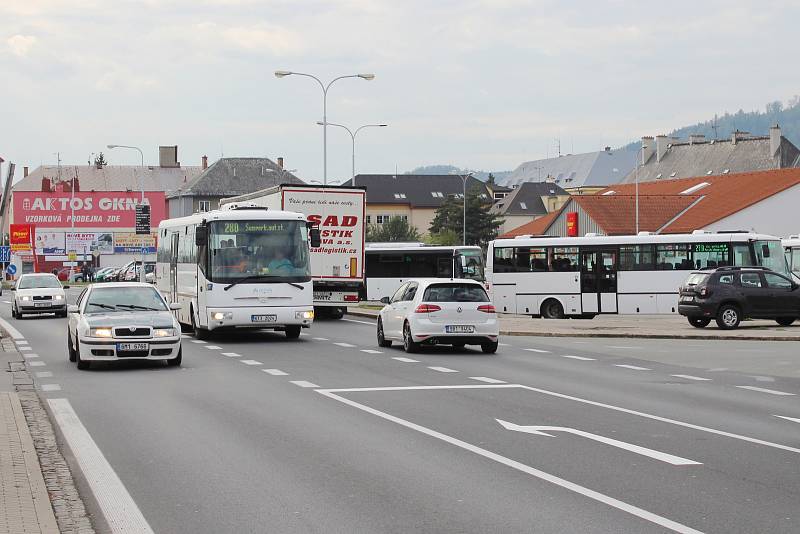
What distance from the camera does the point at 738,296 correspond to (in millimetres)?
33312

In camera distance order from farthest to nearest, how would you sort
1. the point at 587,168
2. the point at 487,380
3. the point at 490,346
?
the point at 587,168, the point at 490,346, the point at 487,380

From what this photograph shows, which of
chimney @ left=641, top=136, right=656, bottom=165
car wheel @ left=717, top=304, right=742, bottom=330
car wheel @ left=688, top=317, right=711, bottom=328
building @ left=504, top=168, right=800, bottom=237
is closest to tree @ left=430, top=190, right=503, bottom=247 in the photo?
chimney @ left=641, top=136, right=656, bottom=165

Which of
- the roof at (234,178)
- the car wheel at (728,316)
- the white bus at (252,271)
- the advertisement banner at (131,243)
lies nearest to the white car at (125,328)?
the white bus at (252,271)

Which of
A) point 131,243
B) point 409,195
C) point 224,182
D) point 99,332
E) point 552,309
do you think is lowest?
point 552,309

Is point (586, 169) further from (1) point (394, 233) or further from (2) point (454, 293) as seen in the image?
(2) point (454, 293)

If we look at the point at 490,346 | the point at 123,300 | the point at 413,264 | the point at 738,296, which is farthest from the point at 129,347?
the point at 413,264

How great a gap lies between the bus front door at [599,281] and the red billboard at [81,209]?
9455 centimetres

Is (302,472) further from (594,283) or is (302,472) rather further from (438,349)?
(594,283)

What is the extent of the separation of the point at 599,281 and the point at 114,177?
128 m

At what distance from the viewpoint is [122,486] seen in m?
9.62

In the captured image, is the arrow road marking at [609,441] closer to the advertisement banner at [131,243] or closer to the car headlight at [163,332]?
the car headlight at [163,332]

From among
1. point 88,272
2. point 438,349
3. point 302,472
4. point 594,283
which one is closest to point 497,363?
point 438,349

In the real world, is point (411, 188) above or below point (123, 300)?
above

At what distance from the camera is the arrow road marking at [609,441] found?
10.8 metres
